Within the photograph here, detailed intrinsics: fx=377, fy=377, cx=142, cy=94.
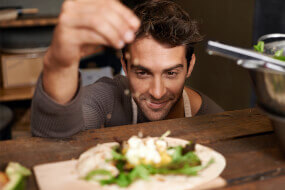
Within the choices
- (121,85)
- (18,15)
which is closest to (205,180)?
(121,85)

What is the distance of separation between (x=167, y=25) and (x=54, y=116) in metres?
0.92

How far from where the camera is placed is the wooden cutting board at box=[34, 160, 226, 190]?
2.96 feet

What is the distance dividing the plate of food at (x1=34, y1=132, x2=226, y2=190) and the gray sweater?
213mm

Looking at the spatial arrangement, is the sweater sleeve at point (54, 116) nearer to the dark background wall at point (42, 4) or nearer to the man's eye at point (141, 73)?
the man's eye at point (141, 73)

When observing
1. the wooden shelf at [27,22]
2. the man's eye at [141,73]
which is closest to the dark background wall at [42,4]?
the wooden shelf at [27,22]

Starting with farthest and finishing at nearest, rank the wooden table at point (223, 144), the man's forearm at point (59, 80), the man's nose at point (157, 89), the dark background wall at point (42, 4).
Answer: the dark background wall at point (42, 4) < the man's nose at point (157, 89) < the man's forearm at point (59, 80) < the wooden table at point (223, 144)

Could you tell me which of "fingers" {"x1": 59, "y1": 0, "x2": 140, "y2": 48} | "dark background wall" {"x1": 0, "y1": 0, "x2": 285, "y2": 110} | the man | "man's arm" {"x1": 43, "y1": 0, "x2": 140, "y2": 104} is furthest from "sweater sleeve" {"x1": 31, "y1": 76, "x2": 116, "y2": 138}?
"dark background wall" {"x1": 0, "y1": 0, "x2": 285, "y2": 110}

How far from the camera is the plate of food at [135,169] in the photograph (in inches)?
35.7

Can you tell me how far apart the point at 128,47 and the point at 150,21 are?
0.18m

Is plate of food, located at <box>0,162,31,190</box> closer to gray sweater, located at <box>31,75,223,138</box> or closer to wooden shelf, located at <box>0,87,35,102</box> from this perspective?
gray sweater, located at <box>31,75,223,138</box>

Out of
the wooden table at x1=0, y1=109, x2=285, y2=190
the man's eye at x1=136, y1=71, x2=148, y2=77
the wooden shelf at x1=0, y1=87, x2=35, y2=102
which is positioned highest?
the man's eye at x1=136, y1=71, x2=148, y2=77

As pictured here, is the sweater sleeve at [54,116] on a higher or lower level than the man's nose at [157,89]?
higher

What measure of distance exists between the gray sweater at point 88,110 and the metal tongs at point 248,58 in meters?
0.47

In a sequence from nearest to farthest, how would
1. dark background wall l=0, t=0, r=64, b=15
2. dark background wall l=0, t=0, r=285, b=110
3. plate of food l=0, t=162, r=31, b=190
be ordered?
plate of food l=0, t=162, r=31, b=190 < dark background wall l=0, t=0, r=285, b=110 < dark background wall l=0, t=0, r=64, b=15
